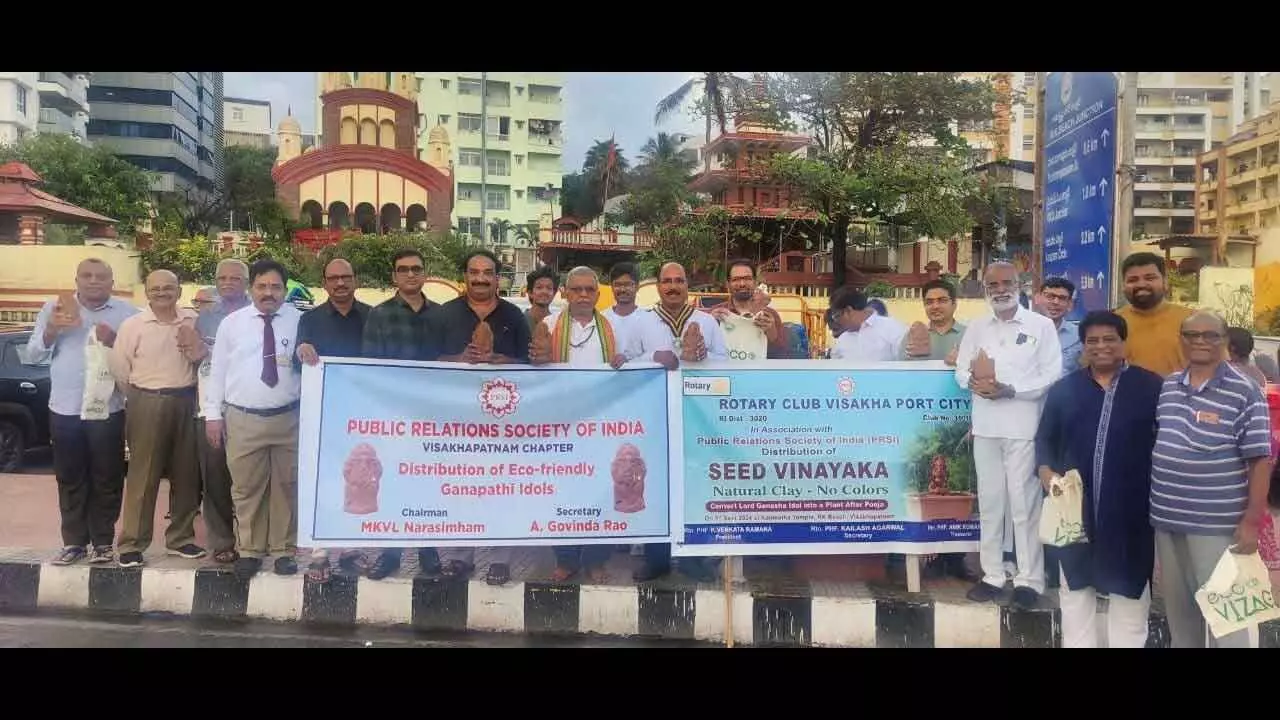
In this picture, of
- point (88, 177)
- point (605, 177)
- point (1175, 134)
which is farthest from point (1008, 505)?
point (1175, 134)

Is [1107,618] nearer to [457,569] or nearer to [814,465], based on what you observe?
[814,465]

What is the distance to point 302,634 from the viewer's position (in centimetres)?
480

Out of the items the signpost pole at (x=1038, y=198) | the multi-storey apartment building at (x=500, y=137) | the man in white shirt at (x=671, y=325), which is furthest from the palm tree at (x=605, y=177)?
the man in white shirt at (x=671, y=325)

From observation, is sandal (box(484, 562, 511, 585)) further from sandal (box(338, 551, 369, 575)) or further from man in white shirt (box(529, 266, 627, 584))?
sandal (box(338, 551, 369, 575))

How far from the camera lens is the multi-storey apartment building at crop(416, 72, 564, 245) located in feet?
111

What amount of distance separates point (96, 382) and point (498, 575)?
265cm

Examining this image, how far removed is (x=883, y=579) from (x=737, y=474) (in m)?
1.14

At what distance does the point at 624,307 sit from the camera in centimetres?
553

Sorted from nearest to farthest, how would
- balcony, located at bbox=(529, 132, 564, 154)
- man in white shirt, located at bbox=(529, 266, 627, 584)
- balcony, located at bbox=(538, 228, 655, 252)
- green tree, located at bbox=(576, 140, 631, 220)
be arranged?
man in white shirt, located at bbox=(529, 266, 627, 584), balcony, located at bbox=(538, 228, 655, 252), green tree, located at bbox=(576, 140, 631, 220), balcony, located at bbox=(529, 132, 564, 154)

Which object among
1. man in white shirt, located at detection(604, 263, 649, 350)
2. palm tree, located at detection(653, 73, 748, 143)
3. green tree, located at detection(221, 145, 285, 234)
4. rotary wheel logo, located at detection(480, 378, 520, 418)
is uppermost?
palm tree, located at detection(653, 73, 748, 143)

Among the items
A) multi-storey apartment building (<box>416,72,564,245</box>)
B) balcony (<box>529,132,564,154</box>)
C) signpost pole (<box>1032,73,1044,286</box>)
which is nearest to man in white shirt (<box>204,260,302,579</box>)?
signpost pole (<box>1032,73,1044,286</box>)

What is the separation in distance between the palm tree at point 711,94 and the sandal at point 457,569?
13395 mm

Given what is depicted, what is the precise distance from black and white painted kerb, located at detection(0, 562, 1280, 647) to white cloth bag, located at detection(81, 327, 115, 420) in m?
0.89

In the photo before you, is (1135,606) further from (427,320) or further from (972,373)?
(427,320)
